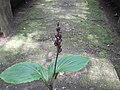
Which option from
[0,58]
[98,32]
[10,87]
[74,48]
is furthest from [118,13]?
[10,87]

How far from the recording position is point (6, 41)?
3467mm

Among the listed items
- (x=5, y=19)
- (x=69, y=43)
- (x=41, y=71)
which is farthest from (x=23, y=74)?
(x=5, y=19)

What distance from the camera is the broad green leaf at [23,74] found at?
4.69 feet

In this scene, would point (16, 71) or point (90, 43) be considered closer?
point (16, 71)

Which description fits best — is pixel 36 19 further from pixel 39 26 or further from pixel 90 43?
pixel 90 43

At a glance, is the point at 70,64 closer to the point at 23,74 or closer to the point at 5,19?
the point at 23,74

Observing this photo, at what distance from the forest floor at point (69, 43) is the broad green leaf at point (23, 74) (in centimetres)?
91

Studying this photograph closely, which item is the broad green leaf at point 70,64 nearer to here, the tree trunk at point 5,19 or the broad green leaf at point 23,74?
the broad green leaf at point 23,74

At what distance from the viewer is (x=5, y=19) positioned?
369 cm

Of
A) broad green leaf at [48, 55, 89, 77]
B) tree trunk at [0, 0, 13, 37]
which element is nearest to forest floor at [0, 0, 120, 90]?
tree trunk at [0, 0, 13, 37]

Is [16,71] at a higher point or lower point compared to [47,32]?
higher

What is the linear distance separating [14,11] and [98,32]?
189 cm

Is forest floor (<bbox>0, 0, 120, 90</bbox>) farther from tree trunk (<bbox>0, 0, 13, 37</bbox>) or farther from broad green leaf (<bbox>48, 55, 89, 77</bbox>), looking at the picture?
broad green leaf (<bbox>48, 55, 89, 77</bbox>)

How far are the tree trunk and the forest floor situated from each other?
156mm
